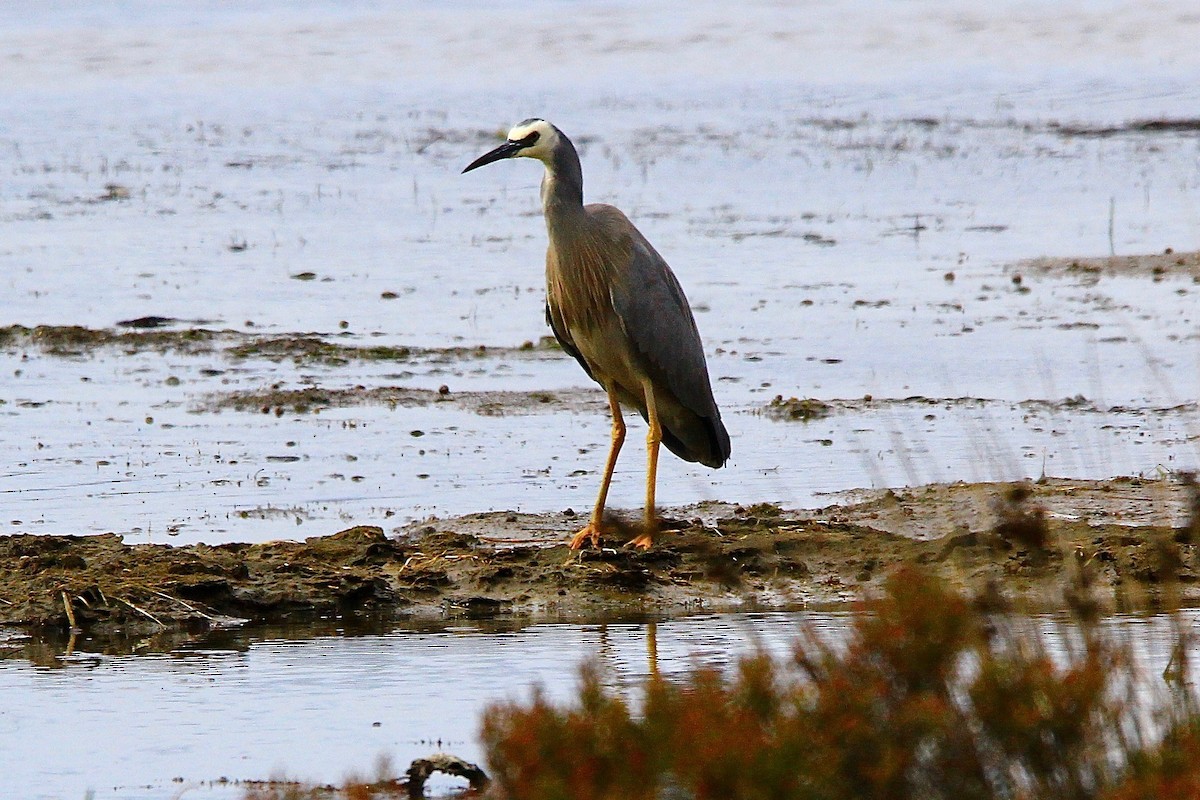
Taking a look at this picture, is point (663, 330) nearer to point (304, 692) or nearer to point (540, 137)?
point (540, 137)

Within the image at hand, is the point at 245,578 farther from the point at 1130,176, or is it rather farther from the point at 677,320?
the point at 1130,176

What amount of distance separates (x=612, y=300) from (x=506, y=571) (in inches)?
65.6

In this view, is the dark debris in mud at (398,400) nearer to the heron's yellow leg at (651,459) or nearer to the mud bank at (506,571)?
the heron's yellow leg at (651,459)

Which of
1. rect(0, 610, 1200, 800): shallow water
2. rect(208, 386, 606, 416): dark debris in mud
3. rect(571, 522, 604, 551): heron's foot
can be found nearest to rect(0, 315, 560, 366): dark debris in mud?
rect(208, 386, 606, 416): dark debris in mud

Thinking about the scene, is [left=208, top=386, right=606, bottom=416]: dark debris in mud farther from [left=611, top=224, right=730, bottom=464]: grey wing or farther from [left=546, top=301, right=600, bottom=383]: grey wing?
[left=611, top=224, right=730, bottom=464]: grey wing

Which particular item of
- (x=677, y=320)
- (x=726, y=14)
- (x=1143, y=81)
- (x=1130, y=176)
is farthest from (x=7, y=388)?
(x=726, y=14)

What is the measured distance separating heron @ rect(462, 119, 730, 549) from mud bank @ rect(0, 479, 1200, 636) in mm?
828

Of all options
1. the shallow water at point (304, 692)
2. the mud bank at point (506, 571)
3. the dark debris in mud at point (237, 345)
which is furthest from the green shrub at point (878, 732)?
the dark debris in mud at point (237, 345)

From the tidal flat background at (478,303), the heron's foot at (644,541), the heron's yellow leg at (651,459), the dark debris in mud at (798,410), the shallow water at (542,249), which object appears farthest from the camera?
the dark debris in mud at (798,410)

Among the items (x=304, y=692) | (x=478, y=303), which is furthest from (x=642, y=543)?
(x=478, y=303)

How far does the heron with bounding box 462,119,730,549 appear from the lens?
9.52 meters

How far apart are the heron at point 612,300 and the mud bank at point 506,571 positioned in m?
0.83

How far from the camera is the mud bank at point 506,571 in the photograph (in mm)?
7832

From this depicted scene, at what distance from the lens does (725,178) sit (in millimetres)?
24266
